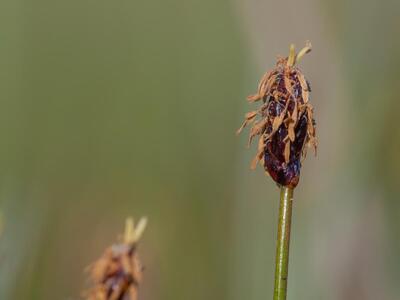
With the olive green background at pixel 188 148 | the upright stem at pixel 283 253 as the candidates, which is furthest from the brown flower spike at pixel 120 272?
the olive green background at pixel 188 148

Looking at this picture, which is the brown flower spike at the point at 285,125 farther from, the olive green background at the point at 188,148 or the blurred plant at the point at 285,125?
the olive green background at the point at 188,148

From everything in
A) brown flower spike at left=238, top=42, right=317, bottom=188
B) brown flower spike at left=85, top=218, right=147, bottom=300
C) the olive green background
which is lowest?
brown flower spike at left=85, top=218, right=147, bottom=300

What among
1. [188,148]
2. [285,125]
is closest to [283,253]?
[285,125]

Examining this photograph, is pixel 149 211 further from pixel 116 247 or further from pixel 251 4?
pixel 116 247

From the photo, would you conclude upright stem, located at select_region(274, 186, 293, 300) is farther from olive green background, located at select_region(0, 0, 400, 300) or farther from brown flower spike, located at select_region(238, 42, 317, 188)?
olive green background, located at select_region(0, 0, 400, 300)

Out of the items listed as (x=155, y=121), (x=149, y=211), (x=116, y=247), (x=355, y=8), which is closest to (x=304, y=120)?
(x=116, y=247)

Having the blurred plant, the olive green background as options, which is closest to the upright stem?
the blurred plant
